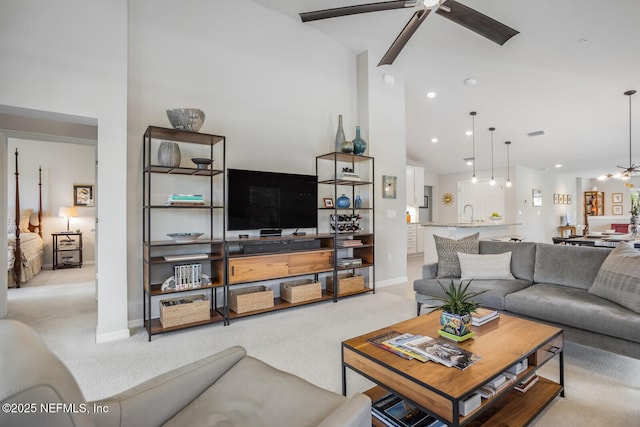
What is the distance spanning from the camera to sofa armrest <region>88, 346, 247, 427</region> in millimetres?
1054

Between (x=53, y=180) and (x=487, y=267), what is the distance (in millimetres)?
8107

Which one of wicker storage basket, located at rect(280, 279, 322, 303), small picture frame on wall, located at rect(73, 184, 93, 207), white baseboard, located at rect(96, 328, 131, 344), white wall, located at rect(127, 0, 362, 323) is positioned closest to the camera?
white baseboard, located at rect(96, 328, 131, 344)

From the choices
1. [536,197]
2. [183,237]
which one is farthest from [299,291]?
[536,197]

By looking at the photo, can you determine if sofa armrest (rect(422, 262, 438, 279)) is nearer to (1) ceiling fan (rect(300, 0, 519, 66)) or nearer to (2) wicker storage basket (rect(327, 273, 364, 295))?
(2) wicker storage basket (rect(327, 273, 364, 295))

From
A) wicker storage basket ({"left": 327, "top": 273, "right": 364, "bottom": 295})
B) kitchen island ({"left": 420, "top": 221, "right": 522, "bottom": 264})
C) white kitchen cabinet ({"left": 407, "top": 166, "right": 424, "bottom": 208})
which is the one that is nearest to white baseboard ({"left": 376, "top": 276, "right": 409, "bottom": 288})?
wicker storage basket ({"left": 327, "top": 273, "right": 364, "bottom": 295})

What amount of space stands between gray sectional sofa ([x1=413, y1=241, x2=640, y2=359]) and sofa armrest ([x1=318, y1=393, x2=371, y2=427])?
2.12 m

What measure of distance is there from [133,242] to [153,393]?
2.57m

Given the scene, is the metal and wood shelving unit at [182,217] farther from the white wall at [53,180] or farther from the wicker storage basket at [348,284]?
the white wall at [53,180]

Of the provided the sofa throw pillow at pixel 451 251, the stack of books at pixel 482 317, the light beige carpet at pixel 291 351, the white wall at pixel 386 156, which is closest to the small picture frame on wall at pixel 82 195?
the light beige carpet at pixel 291 351

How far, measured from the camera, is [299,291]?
12.9 feet

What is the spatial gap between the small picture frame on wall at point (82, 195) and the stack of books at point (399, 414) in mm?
7674

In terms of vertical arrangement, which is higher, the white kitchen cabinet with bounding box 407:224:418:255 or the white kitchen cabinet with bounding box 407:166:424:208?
the white kitchen cabinet with bounding box 407:166:424:208

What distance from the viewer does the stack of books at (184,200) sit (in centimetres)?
328

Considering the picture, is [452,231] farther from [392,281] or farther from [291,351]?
[291,351]
